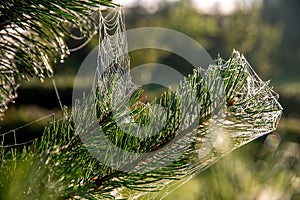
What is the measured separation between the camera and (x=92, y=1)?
0.62 meters

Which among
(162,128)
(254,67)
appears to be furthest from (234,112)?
(254,67)

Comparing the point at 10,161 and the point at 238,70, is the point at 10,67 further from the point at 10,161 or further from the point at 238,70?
the point at 238,70

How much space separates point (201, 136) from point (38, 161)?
0.72 feet

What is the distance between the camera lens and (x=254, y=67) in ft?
66.0

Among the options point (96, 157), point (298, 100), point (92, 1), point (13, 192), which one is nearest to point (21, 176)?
point (13, 192)

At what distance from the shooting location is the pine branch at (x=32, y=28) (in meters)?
0.63

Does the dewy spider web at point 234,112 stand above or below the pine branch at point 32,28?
below

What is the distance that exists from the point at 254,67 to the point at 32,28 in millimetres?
19956

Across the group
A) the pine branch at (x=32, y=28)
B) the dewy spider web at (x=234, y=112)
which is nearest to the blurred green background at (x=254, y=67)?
the dewy spider web at (x=234, y=112)

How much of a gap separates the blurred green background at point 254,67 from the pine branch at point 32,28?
0.29 metres

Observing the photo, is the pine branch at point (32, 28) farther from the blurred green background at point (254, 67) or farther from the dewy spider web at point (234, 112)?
the blurred green background at point (254, 67)

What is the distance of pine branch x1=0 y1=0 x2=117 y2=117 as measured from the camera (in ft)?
2.05

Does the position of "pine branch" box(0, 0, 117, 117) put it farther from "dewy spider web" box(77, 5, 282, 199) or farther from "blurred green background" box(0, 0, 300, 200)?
"blurred green background" box(0, 0, 300, 200)

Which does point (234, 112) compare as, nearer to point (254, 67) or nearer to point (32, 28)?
point (32, 28)
